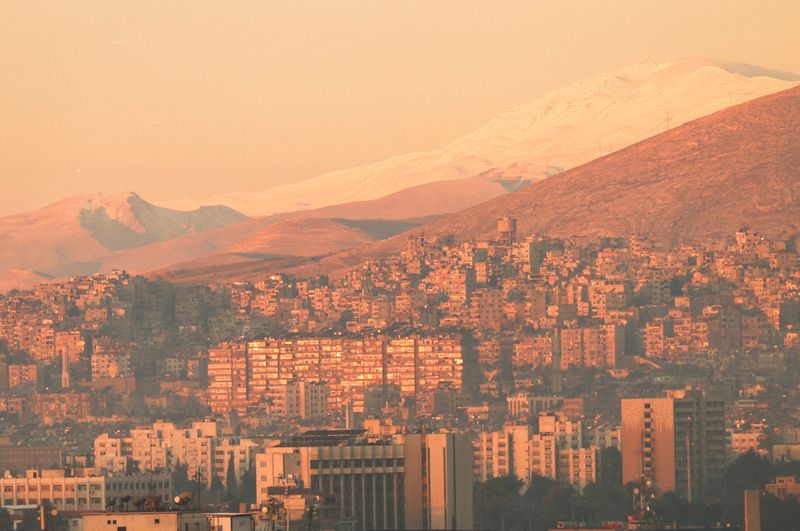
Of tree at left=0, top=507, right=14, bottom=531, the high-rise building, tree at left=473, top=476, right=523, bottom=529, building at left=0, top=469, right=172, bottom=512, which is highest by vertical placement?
the high-rise building

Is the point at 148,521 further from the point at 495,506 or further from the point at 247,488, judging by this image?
the point at 247,488

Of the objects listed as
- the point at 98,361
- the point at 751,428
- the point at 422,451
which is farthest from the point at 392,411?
the point at 422,451

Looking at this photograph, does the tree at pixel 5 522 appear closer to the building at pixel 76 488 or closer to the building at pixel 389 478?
the building at pixel 76 488

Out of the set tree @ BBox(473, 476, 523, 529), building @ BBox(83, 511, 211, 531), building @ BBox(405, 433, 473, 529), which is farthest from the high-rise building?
building @ BBox(83, 511, 211, 531)

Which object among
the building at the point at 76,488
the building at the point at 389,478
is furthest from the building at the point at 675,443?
the building at the point at 76,488

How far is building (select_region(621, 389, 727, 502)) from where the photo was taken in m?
119

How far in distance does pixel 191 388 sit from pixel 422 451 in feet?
342

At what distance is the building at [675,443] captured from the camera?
119m

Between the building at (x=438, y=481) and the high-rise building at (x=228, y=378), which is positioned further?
the high-rise building at (x=228, y=378)

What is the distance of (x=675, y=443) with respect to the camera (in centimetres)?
12288

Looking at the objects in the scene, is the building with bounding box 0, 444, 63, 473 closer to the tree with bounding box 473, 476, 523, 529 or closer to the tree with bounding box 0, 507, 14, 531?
the tree with bounding box 473, 476, 523, 529

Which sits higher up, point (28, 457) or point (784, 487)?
point (28, 457)

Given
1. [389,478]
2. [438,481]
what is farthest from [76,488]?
[438,481]

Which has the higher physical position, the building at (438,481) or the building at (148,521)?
the building at (148,521)
